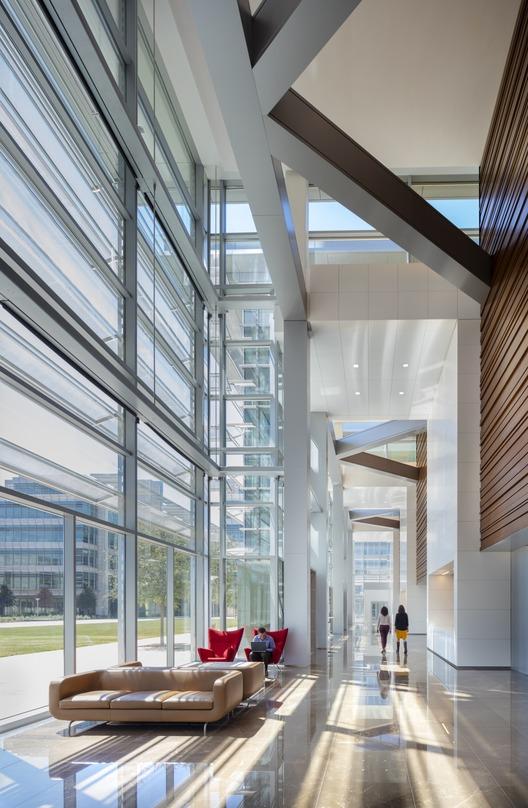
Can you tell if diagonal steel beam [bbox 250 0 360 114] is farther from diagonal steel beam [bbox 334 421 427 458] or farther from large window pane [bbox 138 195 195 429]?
diagonal steel beam [bbox 334 421 427 458]

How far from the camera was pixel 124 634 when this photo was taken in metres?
11.9

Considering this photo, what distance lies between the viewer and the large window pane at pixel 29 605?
8.28 metres

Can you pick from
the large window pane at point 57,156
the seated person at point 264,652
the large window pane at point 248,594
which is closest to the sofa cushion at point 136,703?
the large window pane at point 57,156

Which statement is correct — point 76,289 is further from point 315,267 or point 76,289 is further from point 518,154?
point 315,267

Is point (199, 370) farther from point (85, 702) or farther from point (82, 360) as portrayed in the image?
point (85, 702)

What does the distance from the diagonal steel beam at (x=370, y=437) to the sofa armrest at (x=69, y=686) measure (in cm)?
1843

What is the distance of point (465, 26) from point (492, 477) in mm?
6783

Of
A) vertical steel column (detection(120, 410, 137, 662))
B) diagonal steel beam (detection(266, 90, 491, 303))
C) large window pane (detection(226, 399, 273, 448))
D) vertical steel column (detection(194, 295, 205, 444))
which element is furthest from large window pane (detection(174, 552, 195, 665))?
diagonal steel beam (detection(266, 90, 491, 303))

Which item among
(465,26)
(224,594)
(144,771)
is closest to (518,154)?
(465,26)

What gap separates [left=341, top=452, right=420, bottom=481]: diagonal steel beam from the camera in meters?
30.8

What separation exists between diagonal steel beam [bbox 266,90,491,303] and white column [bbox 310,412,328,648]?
8338 millimetres

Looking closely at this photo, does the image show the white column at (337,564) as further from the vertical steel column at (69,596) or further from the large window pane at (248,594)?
the vertical steel column at (69,596)

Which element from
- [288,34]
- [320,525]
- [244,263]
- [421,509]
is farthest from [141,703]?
[421,509]

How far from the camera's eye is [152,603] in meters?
13.9
